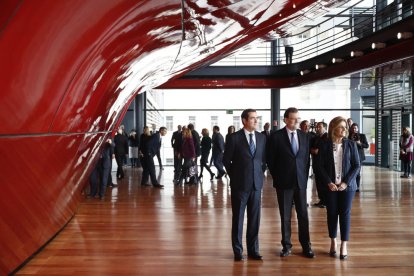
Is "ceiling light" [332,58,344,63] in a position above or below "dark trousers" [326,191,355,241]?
above

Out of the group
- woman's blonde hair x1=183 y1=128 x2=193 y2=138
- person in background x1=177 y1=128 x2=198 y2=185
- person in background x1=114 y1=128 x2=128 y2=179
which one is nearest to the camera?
person in background x1=177 y1=128 x2=198 y2=185

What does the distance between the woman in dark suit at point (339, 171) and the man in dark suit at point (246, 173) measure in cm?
75

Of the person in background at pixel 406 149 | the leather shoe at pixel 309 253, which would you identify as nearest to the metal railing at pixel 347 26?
the person in background at pixel 406 149

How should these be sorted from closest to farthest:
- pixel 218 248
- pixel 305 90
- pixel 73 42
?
pixel 73 42 → pixel 218 248 → pixel 305 90

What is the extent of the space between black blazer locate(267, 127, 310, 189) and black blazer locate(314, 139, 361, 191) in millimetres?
164

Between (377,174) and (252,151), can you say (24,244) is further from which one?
(377,174)

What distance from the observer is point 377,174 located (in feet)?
55.5

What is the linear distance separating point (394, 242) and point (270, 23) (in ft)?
10.9

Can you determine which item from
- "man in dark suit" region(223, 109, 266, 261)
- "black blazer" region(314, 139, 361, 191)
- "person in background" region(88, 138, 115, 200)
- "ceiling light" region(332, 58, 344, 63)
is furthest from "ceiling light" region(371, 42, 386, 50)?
"man in dark suit" region(223, 109, 266, 261)

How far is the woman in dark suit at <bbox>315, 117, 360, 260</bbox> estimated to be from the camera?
562 centimetres

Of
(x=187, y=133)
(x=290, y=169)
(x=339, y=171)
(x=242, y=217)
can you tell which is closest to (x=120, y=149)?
(x=187, y=133)

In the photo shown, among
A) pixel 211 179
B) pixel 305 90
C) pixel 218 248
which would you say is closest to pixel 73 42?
pixel 218 248

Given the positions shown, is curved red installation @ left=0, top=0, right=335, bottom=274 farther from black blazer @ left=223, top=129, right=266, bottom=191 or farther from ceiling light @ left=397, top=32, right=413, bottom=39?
ceiling light @ left=397, top=32, right=413, bottom=39

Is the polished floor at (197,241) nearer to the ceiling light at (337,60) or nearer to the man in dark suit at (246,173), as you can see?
the man in dark suit at (246,173)
